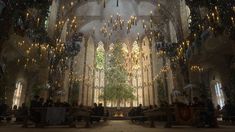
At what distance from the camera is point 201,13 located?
1747 centimetres

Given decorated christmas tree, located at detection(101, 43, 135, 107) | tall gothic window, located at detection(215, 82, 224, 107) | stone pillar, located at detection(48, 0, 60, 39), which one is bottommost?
tall gothic window, located at detection(215, 82, 224, 107)

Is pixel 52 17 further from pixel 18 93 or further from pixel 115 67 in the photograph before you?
pixel 115 67

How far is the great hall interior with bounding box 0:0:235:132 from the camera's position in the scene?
1009 centimetres

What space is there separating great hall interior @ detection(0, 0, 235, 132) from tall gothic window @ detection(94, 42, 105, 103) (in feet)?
0.49

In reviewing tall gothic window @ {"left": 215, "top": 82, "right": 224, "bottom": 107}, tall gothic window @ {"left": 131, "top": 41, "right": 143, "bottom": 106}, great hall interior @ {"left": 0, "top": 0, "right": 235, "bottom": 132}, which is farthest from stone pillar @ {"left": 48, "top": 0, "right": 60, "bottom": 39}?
tall gothic window @ {"left": 215, "top": 82, "right": 224, "bottom": 107}

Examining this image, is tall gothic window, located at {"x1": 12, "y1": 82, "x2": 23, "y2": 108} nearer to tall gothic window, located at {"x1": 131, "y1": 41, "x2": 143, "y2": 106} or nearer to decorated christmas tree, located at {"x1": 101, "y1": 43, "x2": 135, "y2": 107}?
decorated christmas tree, located at {"x1": 101, "y1": 43, "x2": 135, "y2": 107}

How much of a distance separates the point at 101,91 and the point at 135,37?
10.3m

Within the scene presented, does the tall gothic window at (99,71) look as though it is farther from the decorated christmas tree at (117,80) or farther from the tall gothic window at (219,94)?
the tall gothic window at (219,94)

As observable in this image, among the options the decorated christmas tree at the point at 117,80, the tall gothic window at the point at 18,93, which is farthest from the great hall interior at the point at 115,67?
the decorated christmas tree at the point at 117,80

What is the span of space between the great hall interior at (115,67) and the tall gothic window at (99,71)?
0.49ft

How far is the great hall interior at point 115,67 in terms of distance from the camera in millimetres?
10086

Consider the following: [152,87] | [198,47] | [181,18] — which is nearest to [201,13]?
[198,47]

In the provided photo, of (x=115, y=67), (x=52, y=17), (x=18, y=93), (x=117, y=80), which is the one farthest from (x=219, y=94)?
(x=18, y=93)

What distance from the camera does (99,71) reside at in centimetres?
3462
